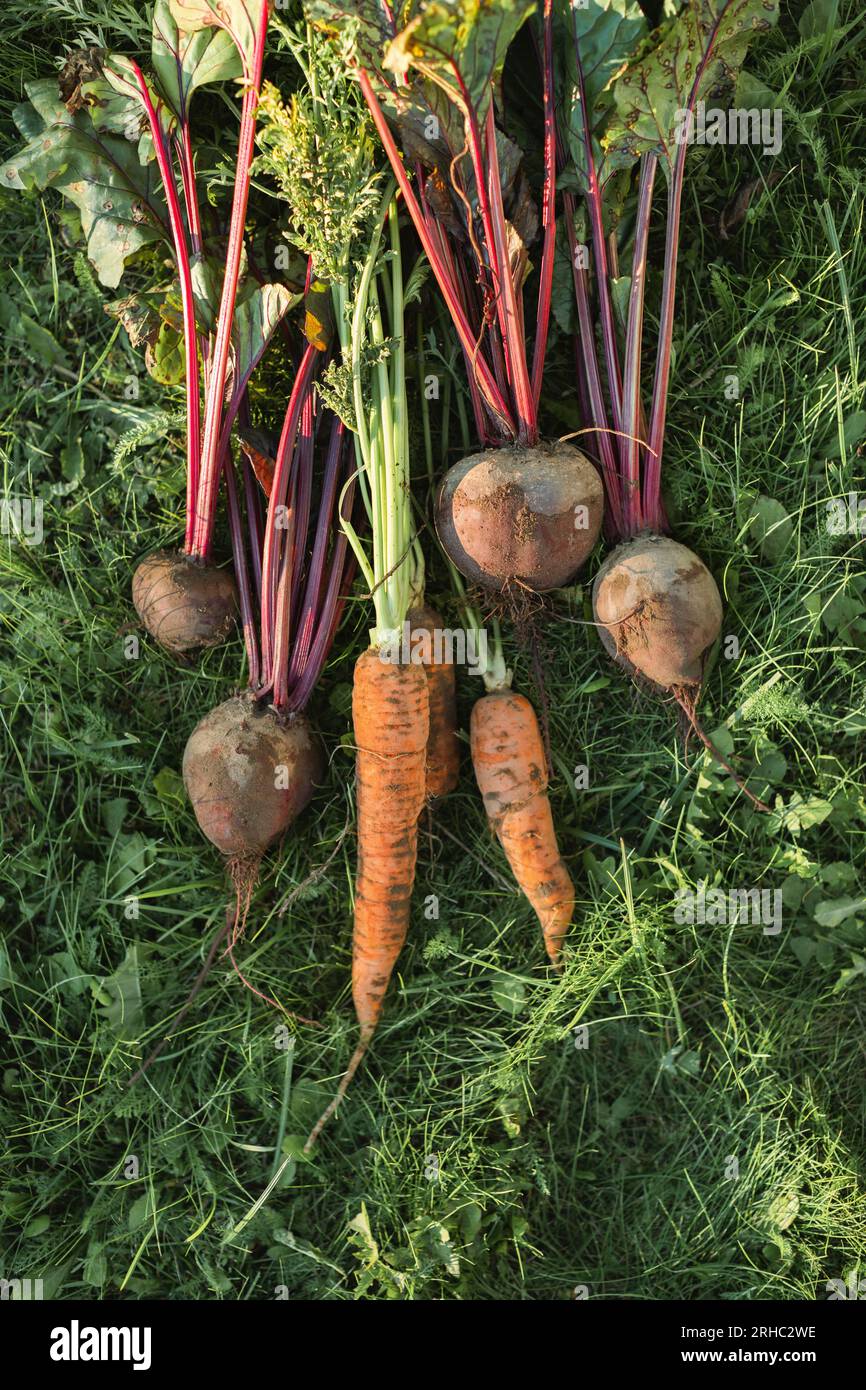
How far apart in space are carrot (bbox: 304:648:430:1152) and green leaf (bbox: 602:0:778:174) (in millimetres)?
1332

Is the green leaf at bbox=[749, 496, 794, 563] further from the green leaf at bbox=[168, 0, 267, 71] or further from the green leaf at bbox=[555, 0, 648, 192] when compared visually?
the green leaf at bbox=[168, 0, 267, 71]

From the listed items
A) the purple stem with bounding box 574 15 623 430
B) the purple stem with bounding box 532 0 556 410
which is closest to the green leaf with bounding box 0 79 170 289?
the purple stem with bounding box 532 0 556 410

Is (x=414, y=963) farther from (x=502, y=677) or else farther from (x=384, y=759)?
(x=502, y=677)

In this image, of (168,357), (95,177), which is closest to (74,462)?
(168,357)

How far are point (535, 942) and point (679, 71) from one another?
2.11 m

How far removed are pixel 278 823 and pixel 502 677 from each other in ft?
2.23

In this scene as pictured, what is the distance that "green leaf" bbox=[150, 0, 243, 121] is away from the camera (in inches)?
82.7

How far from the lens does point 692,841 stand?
2.32 metres

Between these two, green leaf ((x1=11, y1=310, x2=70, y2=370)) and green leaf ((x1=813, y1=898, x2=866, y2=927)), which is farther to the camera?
green leaf ((x1=11, y1=310, x2=70, y2=370))

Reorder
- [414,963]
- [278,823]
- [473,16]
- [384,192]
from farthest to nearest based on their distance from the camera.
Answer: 1. [414,963]
2. [278,823]
3. [384,192]
4. [473,16]

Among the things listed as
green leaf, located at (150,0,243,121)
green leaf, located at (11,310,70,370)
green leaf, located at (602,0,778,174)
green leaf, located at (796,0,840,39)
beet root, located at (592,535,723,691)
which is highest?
green leaf, located at (796,0,840,39)

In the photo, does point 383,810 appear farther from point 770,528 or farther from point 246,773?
point 770,528

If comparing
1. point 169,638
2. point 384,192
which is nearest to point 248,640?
point 169,638

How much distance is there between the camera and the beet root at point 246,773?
7.22 feet
